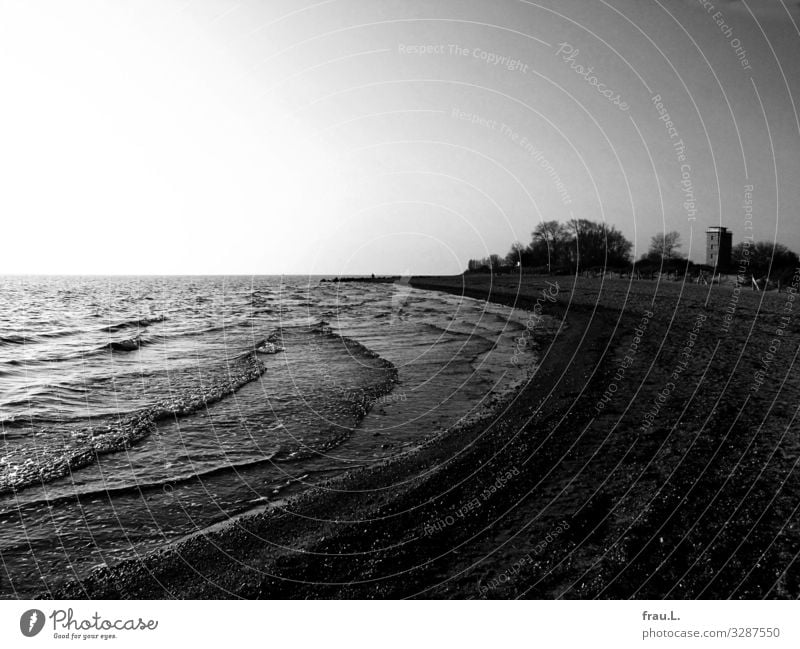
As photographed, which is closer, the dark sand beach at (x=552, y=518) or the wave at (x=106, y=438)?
the dark sand beach at (x=552, y=518)

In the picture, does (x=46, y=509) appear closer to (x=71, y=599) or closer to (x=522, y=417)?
(x=71, y=599)

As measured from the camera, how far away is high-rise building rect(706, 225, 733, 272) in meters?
50.2

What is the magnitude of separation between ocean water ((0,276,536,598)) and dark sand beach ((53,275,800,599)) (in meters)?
0.83

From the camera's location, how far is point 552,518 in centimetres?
538

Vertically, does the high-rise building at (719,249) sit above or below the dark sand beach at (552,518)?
above

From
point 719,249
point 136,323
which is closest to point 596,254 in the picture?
point 719,249

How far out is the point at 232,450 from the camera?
9.05 metres

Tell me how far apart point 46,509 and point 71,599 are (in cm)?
253

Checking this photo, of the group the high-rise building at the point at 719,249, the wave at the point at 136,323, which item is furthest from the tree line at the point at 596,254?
the wave at the point at 136,323

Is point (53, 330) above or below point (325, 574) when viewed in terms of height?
below

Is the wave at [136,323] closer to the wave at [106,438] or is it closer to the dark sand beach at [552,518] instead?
the wave at [106,438]

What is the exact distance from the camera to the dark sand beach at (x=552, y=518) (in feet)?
14.8

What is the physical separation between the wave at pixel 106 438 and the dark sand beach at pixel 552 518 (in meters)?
3.88
